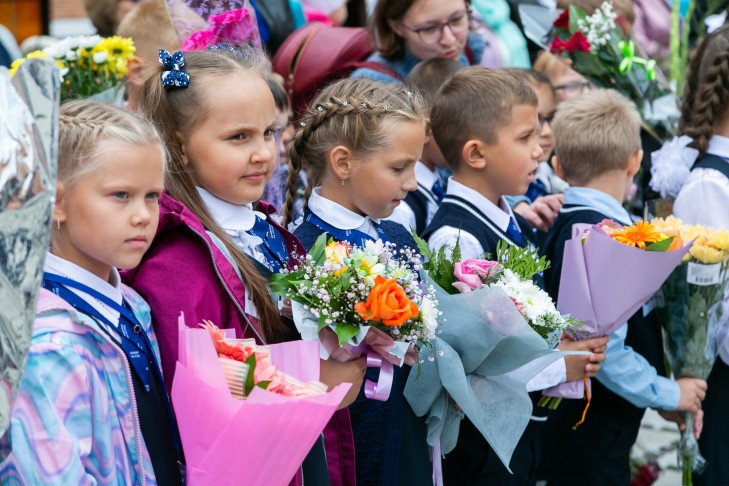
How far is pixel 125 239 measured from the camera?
2229 millimetres

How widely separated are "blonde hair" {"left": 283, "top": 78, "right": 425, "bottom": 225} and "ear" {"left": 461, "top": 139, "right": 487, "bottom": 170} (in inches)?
16.3

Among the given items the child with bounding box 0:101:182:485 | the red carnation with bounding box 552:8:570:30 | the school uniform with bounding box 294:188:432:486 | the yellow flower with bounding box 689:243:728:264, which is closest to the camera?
the child with bounding box 0:101:182:485

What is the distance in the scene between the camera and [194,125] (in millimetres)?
2693

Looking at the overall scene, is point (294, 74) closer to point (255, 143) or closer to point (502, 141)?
point (502, 141)

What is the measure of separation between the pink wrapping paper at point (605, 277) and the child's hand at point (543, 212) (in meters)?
0.71

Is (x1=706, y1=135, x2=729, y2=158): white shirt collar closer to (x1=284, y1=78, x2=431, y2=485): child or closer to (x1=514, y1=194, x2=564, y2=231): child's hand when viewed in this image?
(x1=514, y1=194, x2=564, y2=231): child's hand

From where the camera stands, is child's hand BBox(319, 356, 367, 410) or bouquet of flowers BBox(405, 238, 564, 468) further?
bouquet of flowers BBox(405, 238, 564, 468)

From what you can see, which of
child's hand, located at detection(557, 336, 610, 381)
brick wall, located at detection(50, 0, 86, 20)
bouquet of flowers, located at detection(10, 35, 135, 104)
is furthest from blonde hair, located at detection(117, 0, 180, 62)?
brick wall, located at detection(50, 0, 86, 20)

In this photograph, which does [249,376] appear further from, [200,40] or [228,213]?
[200,40]

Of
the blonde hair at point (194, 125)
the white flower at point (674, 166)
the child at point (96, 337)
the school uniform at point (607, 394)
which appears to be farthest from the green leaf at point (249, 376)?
the white flower at point (674, 166)

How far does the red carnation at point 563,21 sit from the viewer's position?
494 cm

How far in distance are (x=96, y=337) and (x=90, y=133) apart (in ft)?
1.52

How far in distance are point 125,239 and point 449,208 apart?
5.28 ft

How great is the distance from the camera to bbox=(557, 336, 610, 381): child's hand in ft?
11.5
